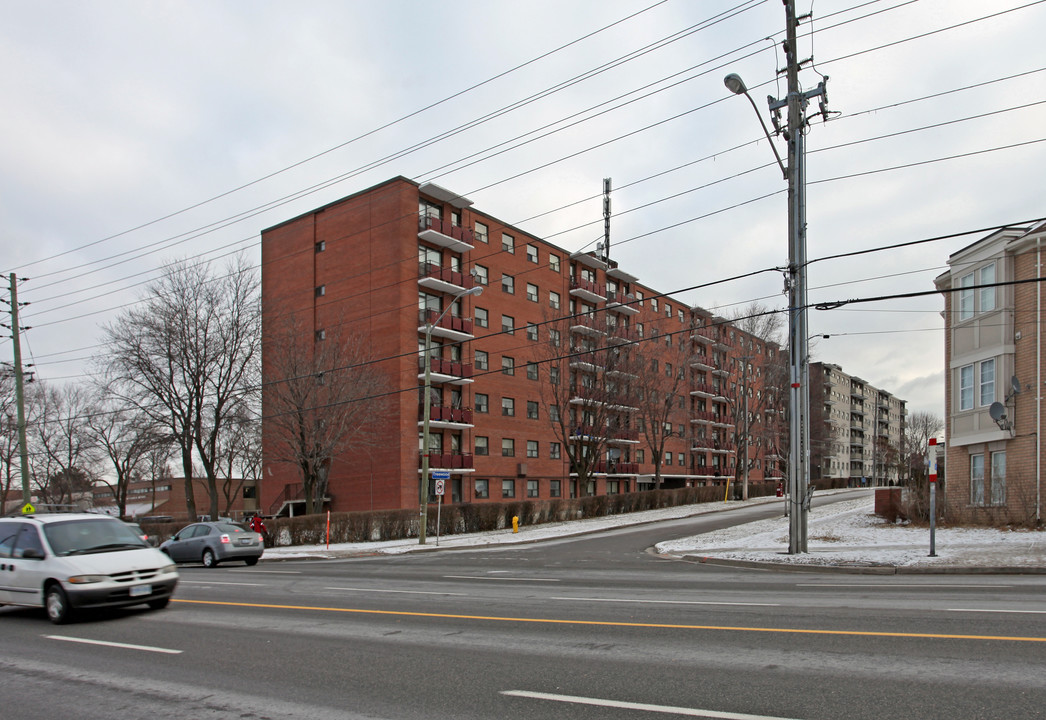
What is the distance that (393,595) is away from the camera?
13086 millimetres

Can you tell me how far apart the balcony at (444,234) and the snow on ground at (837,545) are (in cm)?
1957

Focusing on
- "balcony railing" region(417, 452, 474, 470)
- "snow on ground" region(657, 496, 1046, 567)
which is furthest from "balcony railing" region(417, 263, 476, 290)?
"snow on ground" region(657, 496, 1046, 567)

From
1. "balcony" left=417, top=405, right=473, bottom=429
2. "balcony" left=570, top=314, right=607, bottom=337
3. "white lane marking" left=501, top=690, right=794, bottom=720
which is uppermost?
"balcony" left=570, top=314, right=607, bottom=337

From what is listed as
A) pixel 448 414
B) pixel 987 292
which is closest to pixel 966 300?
pixel 987 292

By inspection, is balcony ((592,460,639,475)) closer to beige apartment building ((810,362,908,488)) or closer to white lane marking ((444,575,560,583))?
beige apartment building ((810,362,908,488))

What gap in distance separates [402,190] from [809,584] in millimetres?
36619

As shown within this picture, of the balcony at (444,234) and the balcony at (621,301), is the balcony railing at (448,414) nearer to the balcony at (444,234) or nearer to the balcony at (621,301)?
the balcony at (444,234)

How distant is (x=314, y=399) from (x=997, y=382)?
29599 mm

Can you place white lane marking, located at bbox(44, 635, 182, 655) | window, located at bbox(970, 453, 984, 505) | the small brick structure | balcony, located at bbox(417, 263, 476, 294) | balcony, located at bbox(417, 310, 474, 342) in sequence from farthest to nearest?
balcony, located at bbox(417, 310, 474, 342) < balcony, located at bbox(417, 263, 476, 294) < the small brick structure < window, located at bbox(970, 453, 984, 505) < white lane marking, located at bbox(44, 635, 182, 655)

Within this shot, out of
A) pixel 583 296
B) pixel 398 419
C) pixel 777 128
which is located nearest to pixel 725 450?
pixel 583 296

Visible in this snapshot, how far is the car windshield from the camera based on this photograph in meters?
10.8

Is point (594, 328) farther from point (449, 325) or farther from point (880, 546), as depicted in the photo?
point (880, 546)

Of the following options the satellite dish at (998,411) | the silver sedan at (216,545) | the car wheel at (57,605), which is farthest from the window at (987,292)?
the car wheel at (57,605)

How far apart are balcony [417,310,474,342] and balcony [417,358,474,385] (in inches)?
66.2
